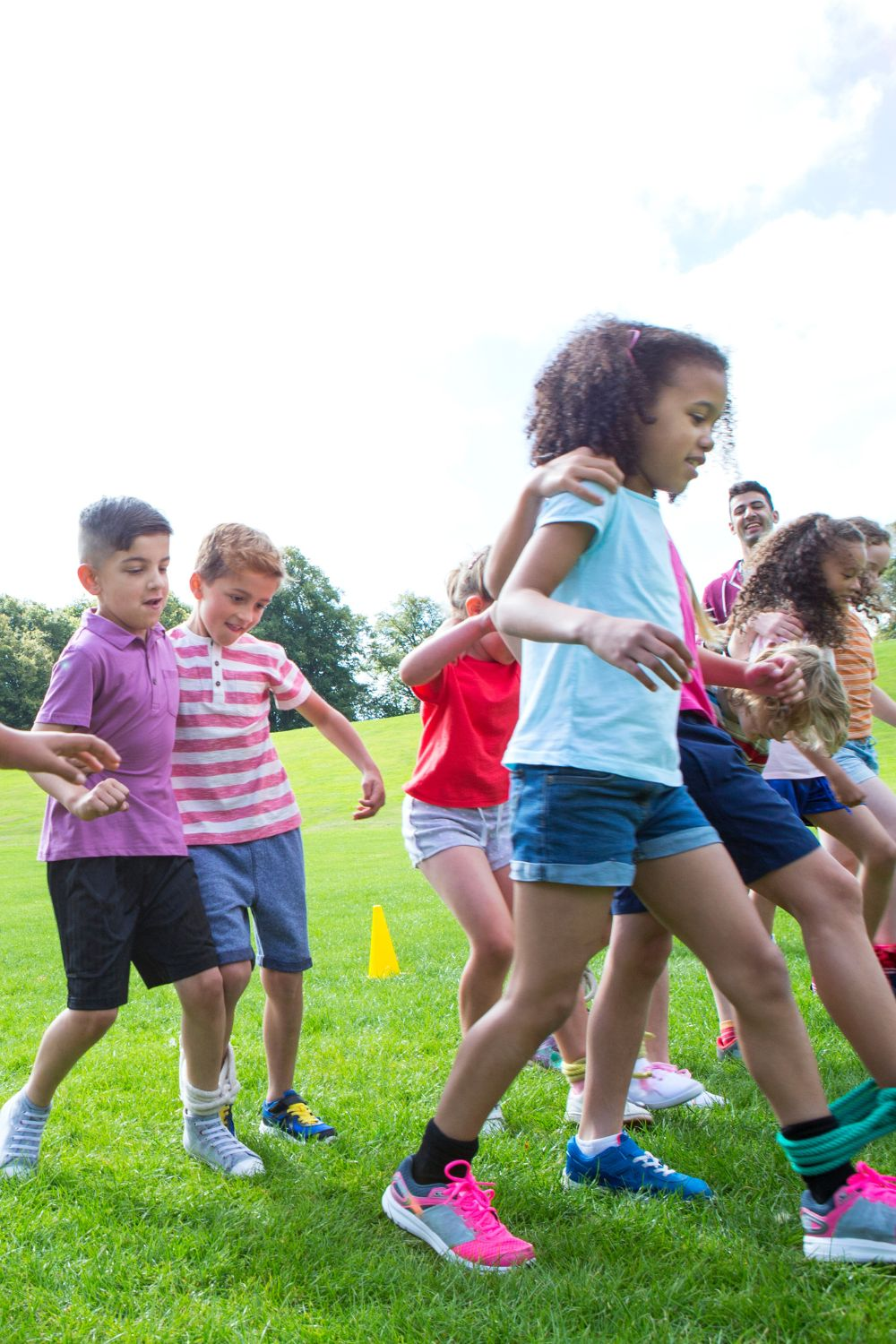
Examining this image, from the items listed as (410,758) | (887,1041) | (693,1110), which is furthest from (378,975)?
(410,758)

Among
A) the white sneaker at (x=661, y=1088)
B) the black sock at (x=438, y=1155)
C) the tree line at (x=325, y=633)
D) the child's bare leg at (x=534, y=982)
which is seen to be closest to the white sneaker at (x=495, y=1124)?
the white sneaker at (x=661, y=1088)

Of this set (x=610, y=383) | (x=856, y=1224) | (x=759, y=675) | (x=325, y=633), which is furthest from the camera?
(x=325, y=633)

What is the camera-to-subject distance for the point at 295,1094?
12.6 feet

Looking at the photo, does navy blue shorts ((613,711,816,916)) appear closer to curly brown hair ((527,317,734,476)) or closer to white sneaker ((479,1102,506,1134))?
curly brown hair ((527,317,734,476))

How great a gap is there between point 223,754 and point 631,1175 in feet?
6.22

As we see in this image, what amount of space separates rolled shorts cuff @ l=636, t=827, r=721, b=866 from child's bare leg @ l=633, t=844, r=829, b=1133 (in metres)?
0.01

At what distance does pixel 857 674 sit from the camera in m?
4.83

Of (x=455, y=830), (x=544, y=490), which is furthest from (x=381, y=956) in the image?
(x=544, y=490)

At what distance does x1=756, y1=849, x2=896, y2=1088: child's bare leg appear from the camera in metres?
2.72

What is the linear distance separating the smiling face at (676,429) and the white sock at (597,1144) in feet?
5.69

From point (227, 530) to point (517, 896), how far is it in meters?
2.03

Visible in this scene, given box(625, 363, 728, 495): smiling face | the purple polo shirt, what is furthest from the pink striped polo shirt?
box(625, 363, 728, 495): smiling face

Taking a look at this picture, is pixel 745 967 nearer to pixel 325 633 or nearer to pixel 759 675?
pixel 759 675

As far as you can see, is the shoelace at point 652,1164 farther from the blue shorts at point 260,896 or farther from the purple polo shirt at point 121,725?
the purple polo shirt at point 121,725
